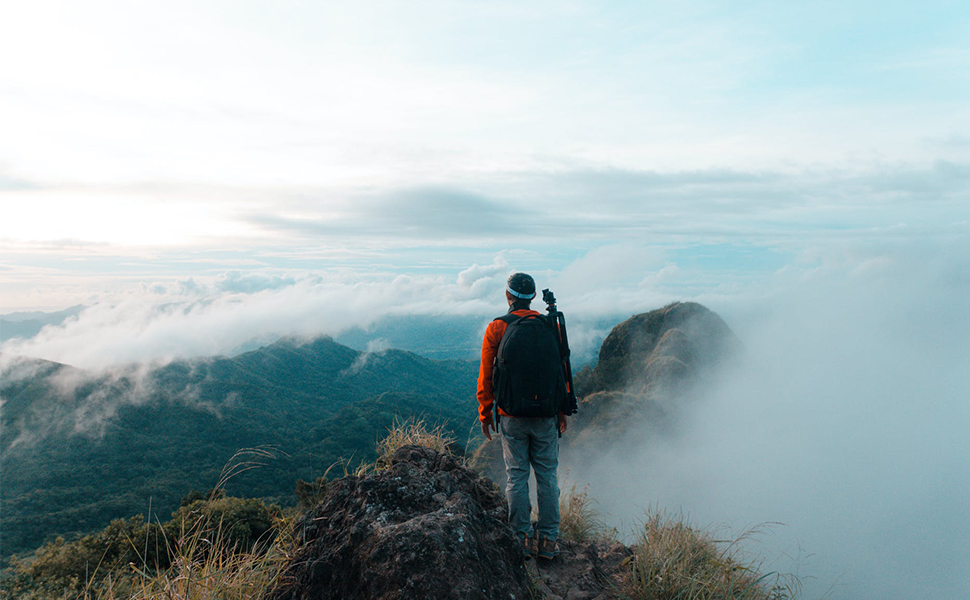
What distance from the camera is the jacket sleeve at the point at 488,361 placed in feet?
17.8

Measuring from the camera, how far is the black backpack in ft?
16.9

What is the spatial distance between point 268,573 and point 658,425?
3720 cm

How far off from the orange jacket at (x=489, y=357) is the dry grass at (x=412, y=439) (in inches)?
107

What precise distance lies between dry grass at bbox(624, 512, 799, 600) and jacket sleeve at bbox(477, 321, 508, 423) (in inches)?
90.6

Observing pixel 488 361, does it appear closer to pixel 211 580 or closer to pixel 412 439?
pixel 211 580

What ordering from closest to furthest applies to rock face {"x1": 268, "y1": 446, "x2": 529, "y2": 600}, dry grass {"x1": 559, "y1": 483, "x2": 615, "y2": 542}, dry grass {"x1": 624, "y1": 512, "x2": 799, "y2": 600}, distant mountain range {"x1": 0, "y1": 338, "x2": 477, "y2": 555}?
rock face {"x1": 268, "y1": 446, "x2": 529, "y2": 600}
dry grass {"x1": 624, "y1": 512, "x2": 799, "y2": 600}
dry grass {"x1": 559, "y1": 483, "x2": 615, "y2": 542}
distant mountain range {"x1": 0, "y1": 338, "x2": 477, "y2": 555}

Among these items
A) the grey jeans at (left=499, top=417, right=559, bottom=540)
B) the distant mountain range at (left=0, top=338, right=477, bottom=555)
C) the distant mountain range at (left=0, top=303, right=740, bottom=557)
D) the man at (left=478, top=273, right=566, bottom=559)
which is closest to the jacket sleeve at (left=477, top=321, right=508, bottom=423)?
the man at (left=478, top=273, right=566, bottom=559)

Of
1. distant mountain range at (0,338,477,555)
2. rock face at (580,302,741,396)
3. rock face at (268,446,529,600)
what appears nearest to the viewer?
rock face at (268,446,529,600)

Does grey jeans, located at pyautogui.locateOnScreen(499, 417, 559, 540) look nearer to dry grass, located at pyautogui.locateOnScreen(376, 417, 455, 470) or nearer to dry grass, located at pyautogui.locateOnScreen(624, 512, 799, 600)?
dry grass, located at pyautogui.locateOnScreen(624, 512, 799, 600)

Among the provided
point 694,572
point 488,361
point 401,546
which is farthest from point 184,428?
point 694,572

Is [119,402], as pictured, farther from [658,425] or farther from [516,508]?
[516,508]

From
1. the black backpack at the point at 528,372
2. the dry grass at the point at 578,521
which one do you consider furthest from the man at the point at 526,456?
the dry grass at the point at 578,521

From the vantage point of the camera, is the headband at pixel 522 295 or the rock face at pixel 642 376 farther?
the rock face at pixel 642 376

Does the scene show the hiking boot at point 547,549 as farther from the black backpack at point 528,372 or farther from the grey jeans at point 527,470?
the black backpack at point 528,372
